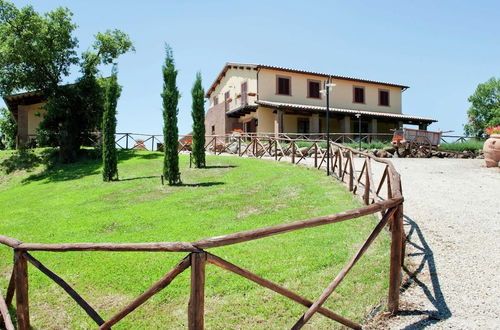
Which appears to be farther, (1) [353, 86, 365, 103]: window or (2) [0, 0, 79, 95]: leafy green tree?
(1) [353, 86, 365, 103]: window

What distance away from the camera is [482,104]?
48.9m

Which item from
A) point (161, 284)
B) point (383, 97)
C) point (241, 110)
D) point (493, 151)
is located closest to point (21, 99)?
point (241, 110)

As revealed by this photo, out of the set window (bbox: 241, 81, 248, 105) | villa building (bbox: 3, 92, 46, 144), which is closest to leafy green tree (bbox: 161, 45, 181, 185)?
window (bbox: 241, 81, 248, 105)

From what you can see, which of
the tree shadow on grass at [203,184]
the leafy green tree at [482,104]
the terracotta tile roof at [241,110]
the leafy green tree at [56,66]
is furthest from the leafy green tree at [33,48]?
the leafy green tree at [482,104]

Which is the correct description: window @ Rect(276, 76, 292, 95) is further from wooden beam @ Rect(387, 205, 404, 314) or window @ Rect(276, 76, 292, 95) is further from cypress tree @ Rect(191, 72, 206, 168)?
wooden beam @ Rect(387, 205, 404, 314)

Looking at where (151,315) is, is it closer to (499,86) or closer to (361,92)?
(361,92)

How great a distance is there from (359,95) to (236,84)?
9.96 metres

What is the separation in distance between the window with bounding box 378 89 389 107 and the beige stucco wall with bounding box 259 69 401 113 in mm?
247

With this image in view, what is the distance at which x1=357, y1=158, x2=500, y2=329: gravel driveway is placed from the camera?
14.4 ft

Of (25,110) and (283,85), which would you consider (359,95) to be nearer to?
(283,85)

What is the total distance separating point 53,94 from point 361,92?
22521 mm

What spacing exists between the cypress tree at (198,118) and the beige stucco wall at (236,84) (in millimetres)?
8634

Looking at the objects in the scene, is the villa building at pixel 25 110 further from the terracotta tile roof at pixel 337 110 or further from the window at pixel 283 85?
the window at pixel 283 85

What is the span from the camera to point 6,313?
4164 mm
